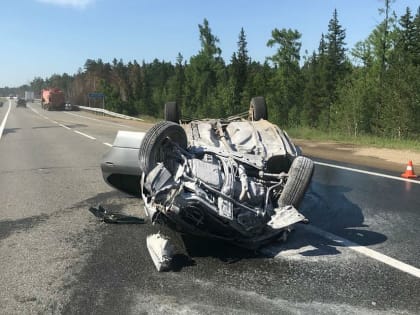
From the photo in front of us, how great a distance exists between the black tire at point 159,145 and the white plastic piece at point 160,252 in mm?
694

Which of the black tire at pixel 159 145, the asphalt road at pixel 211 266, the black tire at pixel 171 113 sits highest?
the black tire at pixel 171 113

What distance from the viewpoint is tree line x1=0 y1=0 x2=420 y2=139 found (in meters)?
26.1

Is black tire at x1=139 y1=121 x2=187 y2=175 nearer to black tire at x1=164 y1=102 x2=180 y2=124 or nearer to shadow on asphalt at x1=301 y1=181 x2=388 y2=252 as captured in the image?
shadow on asphalt at x1=301 y1=181 x2=388 y2=252

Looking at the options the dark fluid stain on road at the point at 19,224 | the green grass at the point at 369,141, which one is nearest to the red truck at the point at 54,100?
the green grass at the point at 369,141

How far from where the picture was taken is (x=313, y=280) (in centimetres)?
393

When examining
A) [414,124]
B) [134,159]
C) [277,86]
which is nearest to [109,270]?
[134,159]

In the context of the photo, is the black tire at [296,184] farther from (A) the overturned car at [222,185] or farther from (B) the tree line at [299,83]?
(B) the tree line at [299,83]

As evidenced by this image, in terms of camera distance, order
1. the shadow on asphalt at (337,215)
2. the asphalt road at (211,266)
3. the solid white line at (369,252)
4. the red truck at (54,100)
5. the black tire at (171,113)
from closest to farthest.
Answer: the asphalt road at (211,266) < the solid white line at (369,252) < the shadow on asphalt at (337,215) < the black tire at (171,113) < the red truck at (54,100)

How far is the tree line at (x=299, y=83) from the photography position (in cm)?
2611

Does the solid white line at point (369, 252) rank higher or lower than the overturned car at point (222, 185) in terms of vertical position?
lower

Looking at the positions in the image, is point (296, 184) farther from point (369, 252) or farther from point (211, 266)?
point (211, 266)

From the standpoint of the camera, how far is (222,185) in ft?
15.0

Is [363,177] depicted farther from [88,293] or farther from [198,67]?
[198,67]

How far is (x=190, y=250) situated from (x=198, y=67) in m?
64.2
